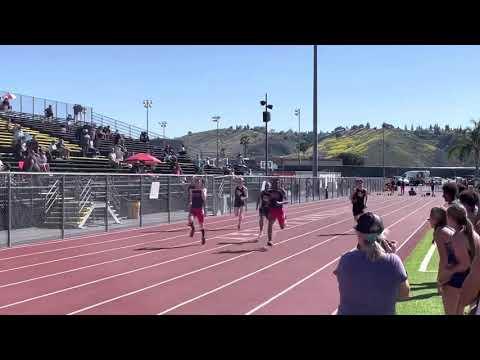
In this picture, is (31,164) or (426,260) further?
(31,164)

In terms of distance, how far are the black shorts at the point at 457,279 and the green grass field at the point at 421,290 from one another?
2.22 metres

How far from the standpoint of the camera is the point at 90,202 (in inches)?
847

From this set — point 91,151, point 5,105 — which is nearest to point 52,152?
point 91,151

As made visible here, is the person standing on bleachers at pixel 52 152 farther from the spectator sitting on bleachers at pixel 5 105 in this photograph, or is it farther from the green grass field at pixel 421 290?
the green grass field at pixel 421 290

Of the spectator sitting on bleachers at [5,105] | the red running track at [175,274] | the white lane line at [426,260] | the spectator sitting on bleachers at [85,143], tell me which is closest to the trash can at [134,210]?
the red running track at [175,274]

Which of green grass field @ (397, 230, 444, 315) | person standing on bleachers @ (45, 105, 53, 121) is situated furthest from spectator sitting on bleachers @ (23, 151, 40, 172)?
person standing on bleachers @ (45, 105, 53, 121)

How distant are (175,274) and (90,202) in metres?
10.1

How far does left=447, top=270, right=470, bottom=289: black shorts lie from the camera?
5952 mm

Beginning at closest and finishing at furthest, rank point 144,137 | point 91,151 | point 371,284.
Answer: point 371,284
point 91,151
point 144,137

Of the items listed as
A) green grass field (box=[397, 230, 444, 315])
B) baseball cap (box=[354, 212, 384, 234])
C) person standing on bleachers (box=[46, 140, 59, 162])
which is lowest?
green grass field (box=[397, 230, 444, 315])

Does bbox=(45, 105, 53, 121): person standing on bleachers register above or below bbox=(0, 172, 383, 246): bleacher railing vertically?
above

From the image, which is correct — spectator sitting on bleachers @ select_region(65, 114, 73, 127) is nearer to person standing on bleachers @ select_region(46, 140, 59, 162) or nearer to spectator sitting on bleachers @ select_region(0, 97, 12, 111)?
spectator sitting on bleachers @ select_region(0, 97, 12, 111)

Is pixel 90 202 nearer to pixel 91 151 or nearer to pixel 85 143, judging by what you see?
pixel 91 151

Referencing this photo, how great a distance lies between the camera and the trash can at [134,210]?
24.0m
